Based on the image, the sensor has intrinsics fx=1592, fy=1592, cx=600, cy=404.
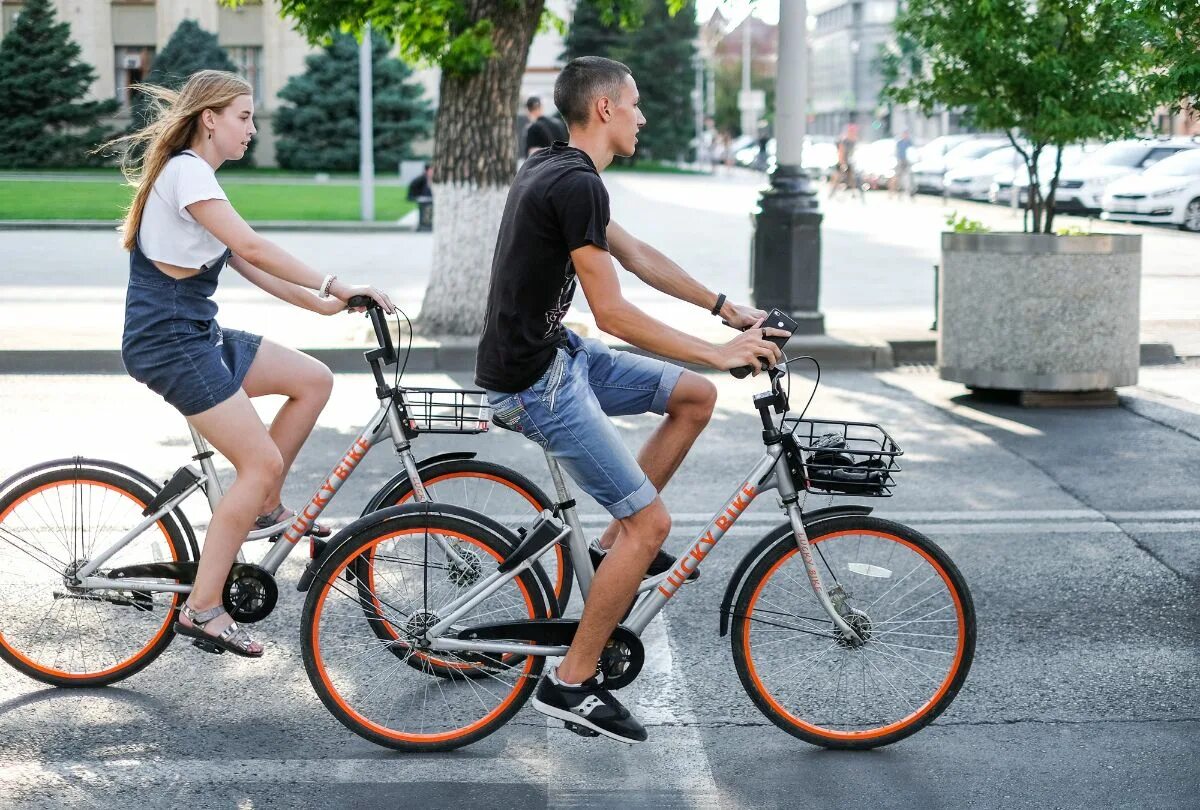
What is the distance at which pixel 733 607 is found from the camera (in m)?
4.36

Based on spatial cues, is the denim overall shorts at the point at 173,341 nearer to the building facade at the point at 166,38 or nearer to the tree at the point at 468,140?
the tree at the point at 468,140

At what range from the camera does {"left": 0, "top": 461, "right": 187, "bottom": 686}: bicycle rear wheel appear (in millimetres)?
4707

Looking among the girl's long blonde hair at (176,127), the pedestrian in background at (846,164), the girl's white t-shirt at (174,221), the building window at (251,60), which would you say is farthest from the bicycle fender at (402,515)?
the building window at (251,60)

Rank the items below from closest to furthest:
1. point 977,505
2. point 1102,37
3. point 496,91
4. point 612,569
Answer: point 612,569, point 977,505, point 1102,37, point 496,91

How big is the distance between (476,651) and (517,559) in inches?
12.0

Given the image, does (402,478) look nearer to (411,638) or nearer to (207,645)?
(411,638)

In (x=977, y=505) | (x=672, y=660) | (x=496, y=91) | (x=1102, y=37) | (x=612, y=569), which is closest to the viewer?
(x=612, y=569)

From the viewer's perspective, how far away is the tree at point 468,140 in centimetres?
1204

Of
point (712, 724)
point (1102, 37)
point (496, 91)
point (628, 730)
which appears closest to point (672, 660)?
point (712, 724)

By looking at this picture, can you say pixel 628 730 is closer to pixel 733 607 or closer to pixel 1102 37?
pixel 733 607

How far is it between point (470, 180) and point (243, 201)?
75.8 feet

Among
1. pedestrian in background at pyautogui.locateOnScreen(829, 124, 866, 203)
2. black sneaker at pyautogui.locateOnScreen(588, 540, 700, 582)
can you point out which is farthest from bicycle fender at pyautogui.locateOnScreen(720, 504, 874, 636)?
pedestrian in background at pyautogui.locateOnScreen(829, 124, 866, 203)

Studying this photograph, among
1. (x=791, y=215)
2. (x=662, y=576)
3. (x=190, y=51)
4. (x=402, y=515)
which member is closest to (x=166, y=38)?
(x=190, y=51)

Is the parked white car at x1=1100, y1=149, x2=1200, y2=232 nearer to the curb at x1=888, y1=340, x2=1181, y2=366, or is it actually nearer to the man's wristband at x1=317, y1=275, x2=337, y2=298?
the curb at x1=888, y1=340, x2=1181, y2=366
